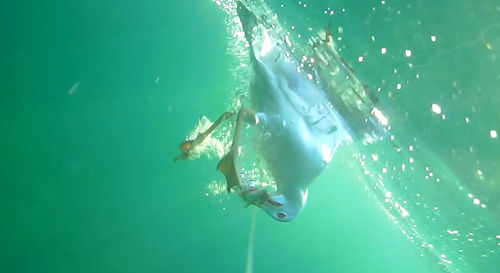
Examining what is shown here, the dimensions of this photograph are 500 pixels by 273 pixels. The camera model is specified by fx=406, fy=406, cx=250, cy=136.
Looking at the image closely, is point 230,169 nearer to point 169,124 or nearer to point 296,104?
point 296,104

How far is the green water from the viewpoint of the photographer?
464 centimetres

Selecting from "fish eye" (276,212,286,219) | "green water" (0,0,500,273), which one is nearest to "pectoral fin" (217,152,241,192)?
"fish eye" (276,212,286,219)

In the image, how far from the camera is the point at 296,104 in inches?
244

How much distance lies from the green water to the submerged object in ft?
1.09

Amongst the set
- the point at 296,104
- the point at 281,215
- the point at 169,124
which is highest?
the point at 296,104

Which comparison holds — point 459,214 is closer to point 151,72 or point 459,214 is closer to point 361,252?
point 151,72

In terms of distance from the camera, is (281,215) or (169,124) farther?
(169,124)

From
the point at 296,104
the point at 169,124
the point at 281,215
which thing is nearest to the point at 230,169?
the point at 281,215

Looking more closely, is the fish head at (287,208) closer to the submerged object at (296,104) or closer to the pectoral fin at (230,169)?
the submerged object at (296,104)

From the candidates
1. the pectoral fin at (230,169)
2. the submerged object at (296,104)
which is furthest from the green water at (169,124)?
the pectoral fin at (230,169)

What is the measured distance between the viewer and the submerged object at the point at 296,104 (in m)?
5.08

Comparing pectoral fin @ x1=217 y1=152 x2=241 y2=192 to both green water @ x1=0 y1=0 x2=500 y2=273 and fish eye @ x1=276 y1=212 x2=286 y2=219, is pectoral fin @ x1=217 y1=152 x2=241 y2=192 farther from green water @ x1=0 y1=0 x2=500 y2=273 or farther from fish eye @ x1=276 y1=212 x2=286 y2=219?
green water @ x1=0 y1=0 x2=500 y2=273

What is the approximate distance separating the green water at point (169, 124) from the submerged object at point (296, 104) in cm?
33

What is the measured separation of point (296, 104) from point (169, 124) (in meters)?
7.56
